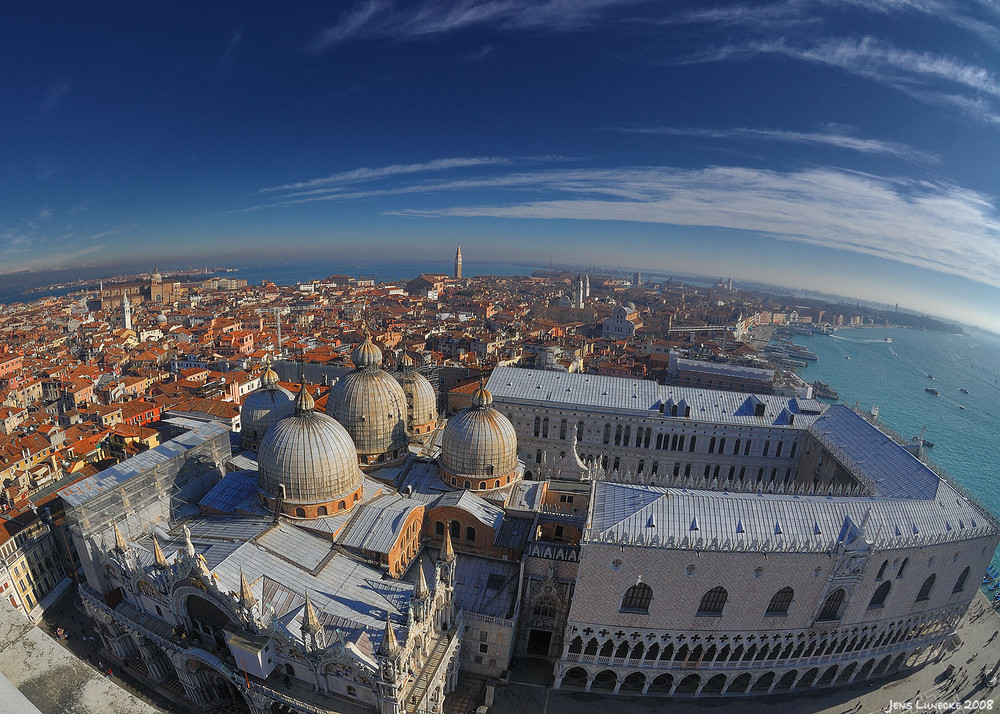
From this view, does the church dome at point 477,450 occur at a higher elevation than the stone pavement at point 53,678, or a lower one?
lower

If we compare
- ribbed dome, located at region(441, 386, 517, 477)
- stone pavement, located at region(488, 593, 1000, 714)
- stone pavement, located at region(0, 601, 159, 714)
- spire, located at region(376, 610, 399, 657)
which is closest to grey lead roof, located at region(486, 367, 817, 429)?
ribbed dome, located at region(441, 386, 517, 477)

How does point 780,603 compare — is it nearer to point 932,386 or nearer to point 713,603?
point 713,603

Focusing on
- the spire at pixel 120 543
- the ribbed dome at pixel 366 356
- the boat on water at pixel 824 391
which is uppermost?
the ribbed dome at pixel 366 356

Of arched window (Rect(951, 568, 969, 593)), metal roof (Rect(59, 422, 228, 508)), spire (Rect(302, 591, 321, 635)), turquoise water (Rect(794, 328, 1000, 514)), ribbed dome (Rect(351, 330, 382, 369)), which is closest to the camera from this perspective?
spire (Rect(302, 591, 321, 635))

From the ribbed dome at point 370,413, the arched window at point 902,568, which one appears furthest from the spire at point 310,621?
the arched window at point 902,568

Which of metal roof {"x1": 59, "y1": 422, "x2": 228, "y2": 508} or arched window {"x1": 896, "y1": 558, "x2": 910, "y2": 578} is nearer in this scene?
arched window {"x1": 896, "y1": 558, "x2": 910, "y2": 578}

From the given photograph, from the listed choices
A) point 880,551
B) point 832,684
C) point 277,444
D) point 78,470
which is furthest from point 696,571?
point 78,470

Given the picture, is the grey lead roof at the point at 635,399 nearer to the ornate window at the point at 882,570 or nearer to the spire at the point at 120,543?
the ornate window at the point at 882,570

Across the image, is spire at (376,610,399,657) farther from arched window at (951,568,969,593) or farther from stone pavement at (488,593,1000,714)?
arched window at (951,568,969,593)
